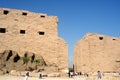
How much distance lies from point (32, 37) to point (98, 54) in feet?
30.2

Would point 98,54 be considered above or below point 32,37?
below

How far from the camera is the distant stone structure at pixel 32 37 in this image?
29391 mm

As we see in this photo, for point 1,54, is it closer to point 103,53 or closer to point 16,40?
point 16,40

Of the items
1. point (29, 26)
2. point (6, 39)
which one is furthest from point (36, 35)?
point (6, 39)

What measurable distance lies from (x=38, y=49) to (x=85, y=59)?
6529 mm

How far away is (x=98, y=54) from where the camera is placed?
30.7m

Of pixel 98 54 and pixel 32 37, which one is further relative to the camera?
pixel 98 54

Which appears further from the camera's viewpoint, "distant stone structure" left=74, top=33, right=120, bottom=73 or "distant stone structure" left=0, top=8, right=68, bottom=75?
"distant stone structure" left=74, top=33, right=120, bottom=73

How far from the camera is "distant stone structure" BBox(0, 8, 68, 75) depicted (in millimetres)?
29391

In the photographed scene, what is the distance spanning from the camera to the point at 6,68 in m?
25.6

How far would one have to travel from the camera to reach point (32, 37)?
99.1 ft

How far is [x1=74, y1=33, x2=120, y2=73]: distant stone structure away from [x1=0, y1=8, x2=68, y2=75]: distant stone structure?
8.48 ft

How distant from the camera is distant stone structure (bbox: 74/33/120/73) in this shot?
100 ft

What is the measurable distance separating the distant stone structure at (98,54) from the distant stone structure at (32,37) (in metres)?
2.58
